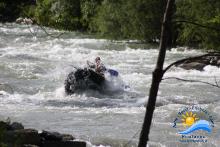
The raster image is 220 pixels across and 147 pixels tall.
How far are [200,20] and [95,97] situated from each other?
13299 millimetres

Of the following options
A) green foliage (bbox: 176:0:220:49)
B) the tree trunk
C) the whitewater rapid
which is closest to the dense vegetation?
green foliage (bbox: 176:0:220:49)

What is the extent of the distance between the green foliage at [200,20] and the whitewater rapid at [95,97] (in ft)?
3.07

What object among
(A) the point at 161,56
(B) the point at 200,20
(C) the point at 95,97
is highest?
(A) the point at 161,56

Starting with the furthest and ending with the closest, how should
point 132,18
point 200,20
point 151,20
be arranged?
point 132,18 < point 151,20 < point 200,20

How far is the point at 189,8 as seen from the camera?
2748 cm

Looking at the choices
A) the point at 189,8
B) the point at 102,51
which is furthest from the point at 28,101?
the point at 189,8

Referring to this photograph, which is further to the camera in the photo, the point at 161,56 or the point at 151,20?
the point at 151,20

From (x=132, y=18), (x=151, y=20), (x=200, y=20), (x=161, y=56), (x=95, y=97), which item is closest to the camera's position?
(x=161, y=56)

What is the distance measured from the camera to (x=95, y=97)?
47.4 feet

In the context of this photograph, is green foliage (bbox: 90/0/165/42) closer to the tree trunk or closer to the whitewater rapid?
the whitewater rapid

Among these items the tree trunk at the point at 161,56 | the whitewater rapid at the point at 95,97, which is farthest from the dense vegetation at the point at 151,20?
the tree trunk at the point at 161,56

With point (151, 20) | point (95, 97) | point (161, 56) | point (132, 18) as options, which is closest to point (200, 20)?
point (151, 20)

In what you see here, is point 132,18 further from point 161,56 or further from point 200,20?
point 161,56

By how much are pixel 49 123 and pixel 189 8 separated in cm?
1769
